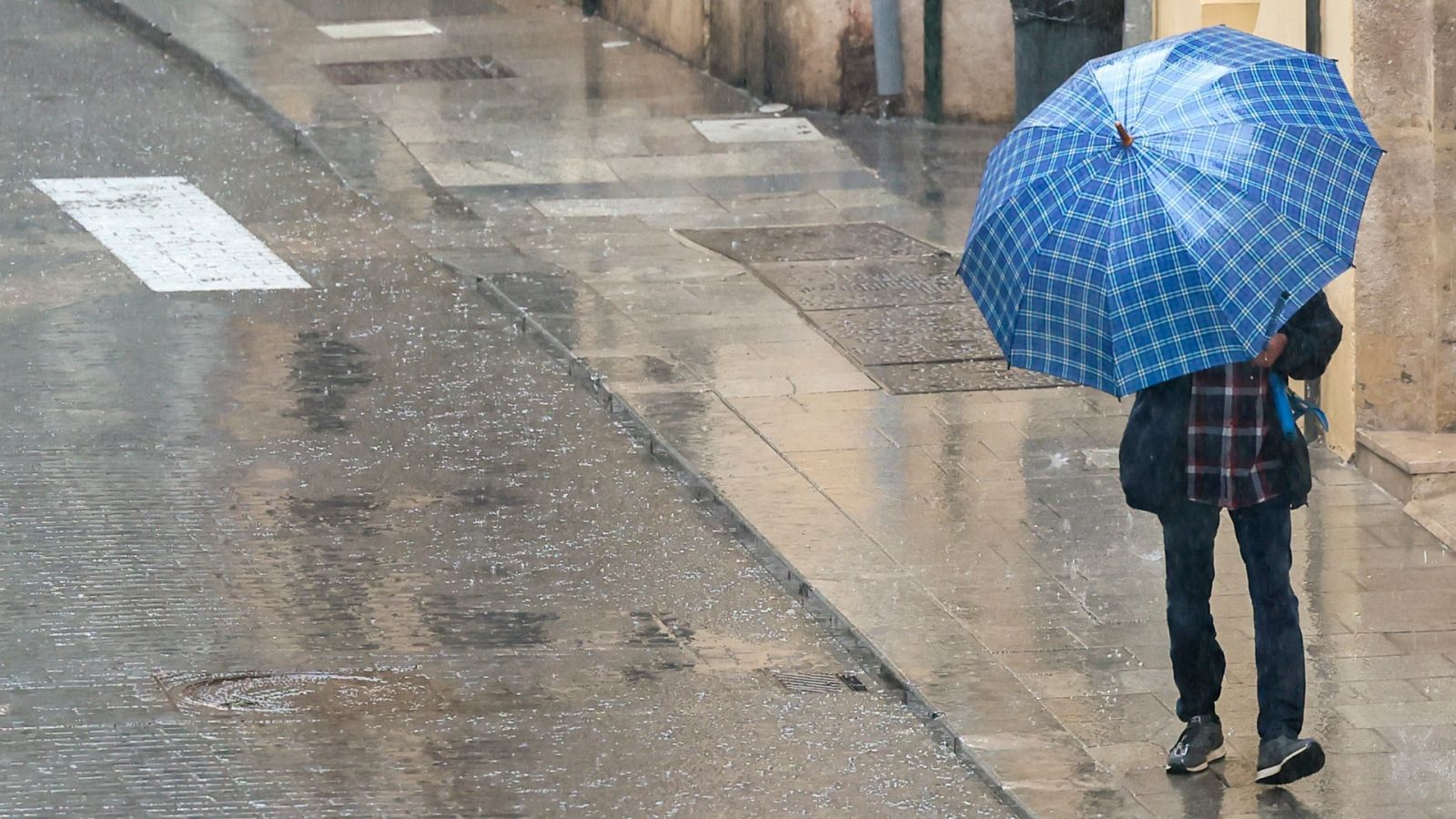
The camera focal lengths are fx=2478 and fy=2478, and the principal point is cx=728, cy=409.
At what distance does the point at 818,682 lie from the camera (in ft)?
22.5

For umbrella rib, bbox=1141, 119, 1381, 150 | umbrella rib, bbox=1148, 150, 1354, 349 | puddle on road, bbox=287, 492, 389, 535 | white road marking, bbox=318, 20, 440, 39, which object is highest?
umbrella rib, bbox=1141, 119, 1381, 150

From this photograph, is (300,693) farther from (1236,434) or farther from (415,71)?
(415,71)

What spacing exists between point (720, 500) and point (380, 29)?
35.9ft

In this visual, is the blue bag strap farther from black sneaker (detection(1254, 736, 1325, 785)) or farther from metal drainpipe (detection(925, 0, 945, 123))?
metal drainpipe (detection(925, 0, 945, 123))

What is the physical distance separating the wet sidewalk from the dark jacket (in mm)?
765

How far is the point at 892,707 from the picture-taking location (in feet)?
21.9

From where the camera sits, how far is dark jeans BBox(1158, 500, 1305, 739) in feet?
19.2

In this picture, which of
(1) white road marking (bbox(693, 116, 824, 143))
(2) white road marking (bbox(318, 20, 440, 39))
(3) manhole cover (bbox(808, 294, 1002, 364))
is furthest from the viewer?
(2) white road marking (bbox(318, 20, 440, 39))

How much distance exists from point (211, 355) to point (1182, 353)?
5.85 m

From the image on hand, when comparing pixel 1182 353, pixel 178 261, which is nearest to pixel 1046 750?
pixel 1182 353

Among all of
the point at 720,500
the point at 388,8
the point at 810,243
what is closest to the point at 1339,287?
the point at 720,500

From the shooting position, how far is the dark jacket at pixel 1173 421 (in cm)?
561

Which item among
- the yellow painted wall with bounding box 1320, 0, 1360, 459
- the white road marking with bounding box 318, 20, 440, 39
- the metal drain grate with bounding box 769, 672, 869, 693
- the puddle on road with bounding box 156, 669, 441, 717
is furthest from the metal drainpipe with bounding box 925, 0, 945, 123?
the puddle on road with bounding box 156, 669, 441, 717

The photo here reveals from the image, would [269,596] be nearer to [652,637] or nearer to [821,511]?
[652,637]
